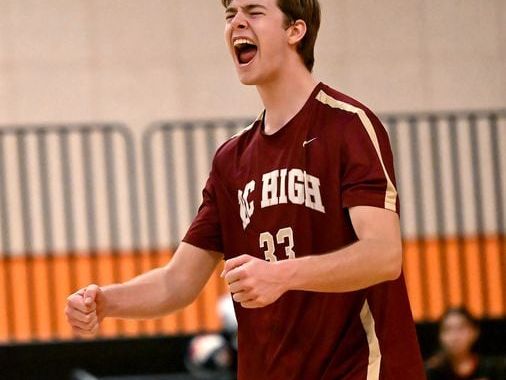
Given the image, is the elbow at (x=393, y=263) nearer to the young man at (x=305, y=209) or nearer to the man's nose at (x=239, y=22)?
the young man at (x=305, y=209)

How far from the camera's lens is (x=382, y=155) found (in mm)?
3654

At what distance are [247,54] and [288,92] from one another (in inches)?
6.9

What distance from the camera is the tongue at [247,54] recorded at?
3877 millimetres

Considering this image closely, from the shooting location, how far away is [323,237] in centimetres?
380

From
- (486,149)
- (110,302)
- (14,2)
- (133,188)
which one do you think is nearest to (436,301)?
(486,149)

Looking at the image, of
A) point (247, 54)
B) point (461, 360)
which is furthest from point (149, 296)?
point (461, 360)

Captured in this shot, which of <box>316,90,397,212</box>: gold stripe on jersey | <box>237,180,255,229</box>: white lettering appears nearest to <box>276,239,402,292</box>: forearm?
<box>316,90,397,212</box>: gold stripe on jersey

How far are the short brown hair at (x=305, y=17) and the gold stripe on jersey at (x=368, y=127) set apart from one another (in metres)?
0.13

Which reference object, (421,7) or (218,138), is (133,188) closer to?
(218,138)

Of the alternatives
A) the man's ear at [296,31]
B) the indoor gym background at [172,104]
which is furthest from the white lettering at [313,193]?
the indoor gym background at [172,104]

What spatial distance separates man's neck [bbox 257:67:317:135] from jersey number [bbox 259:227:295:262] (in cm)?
33

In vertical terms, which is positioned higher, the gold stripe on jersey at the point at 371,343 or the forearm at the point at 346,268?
the forearm at the point at 346,268

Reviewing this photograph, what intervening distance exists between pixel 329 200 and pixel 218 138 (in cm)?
900

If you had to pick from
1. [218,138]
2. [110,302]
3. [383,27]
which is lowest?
[110,302]
